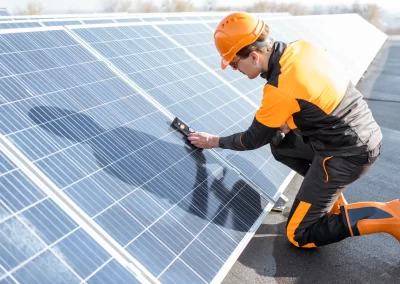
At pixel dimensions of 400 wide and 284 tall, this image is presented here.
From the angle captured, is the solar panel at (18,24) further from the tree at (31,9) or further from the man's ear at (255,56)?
the tree at (31,9)

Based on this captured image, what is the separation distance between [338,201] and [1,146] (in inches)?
137

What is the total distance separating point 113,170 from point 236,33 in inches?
61.5

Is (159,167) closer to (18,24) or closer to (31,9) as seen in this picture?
(18,24)

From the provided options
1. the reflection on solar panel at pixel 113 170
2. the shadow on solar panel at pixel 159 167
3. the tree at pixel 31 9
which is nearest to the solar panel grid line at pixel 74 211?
the reflection on solar panel at pixel 113 170

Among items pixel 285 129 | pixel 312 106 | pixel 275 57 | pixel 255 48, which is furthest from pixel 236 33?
pixel 285 129

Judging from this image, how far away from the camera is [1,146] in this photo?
3.04 m

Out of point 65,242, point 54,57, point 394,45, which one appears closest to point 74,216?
point 65,242

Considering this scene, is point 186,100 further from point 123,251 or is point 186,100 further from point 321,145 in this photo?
point 123,251

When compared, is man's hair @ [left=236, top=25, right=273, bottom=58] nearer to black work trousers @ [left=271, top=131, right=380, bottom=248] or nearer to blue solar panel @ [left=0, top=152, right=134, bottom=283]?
black work trousers @ [left=271, top=131, right=380, bottom=248]

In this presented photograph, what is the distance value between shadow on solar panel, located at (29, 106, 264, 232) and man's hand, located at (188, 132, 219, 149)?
0.33ft

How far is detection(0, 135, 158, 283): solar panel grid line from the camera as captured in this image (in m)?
2.92

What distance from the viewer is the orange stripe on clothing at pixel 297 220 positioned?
14.5ft

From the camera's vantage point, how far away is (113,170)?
140 inches

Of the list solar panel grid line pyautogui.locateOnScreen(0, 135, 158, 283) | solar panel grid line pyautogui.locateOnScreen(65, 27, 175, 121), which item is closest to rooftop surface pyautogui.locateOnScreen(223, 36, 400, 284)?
solar panel grid line pyautogui.locateOnScreen(0, 135, 158, 283)
